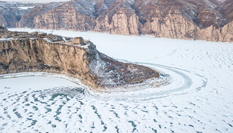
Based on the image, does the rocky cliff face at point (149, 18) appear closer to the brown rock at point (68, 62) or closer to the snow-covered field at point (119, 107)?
the snow-covered field at point (119, 107)

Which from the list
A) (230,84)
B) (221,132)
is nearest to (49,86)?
(221,132)

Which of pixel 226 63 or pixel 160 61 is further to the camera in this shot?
pixel 160 61

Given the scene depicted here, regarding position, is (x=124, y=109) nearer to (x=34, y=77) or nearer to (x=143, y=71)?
(x=143, y=71)

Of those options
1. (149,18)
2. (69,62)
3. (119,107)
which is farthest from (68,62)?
(149,18)

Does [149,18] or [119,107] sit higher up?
[149,18]

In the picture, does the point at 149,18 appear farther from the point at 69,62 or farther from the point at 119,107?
the point at 119,107

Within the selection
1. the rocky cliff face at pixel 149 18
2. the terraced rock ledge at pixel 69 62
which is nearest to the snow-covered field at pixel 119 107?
the terraced rock ledge at pixel 69 62
